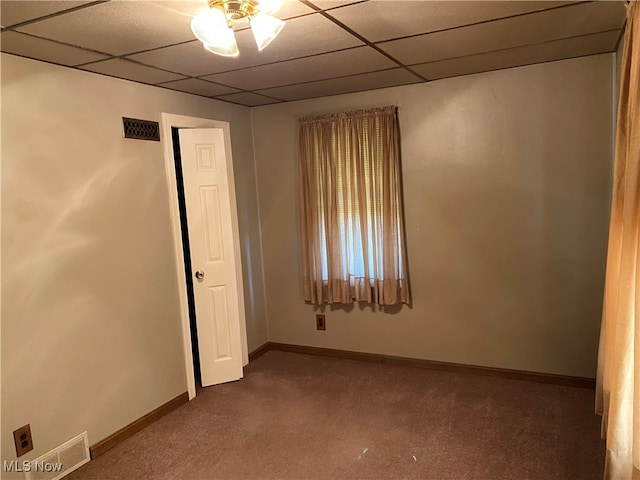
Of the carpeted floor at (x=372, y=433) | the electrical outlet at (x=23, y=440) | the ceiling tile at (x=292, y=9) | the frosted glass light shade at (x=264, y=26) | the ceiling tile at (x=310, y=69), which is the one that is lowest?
the carpeted floor at (x=372, y=433)

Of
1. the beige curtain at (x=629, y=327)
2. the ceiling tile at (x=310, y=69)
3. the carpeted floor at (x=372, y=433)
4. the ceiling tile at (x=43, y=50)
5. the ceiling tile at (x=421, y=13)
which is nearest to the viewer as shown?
the beige curtain at (x=629, y=327)

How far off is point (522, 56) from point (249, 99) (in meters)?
2.09

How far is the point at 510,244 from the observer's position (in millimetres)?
3449

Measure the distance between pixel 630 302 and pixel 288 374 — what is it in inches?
108

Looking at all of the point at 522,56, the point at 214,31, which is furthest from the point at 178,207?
the point at 522,56

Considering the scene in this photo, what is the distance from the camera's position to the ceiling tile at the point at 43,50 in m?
2.12

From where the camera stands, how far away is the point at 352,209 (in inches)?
151

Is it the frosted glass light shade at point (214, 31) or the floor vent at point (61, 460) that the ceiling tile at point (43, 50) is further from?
the floor vent at point (61, 460)

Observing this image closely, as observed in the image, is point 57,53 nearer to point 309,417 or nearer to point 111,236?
point 111,236

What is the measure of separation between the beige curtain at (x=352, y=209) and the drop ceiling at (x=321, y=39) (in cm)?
50

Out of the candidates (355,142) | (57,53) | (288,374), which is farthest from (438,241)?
(57,53)

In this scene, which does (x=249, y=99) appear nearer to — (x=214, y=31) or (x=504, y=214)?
(x=214, y=31)

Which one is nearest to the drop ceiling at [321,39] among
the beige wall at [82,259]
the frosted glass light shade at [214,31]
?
the frosted glass light shade at [214,31]

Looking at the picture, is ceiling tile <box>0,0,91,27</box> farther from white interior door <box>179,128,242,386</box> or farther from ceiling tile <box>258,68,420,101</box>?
ceiling tile <box>258,68,420,101</box>
